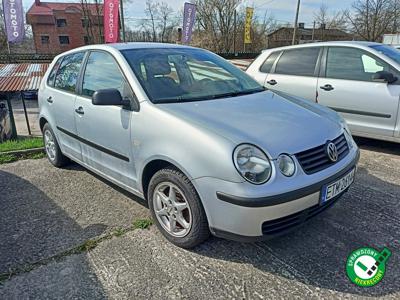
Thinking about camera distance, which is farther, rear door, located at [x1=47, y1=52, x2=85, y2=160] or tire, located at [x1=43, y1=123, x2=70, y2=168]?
tire, located at [x1=43, y1=123, x2=70, y2=168]

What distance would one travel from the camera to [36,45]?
156 ft

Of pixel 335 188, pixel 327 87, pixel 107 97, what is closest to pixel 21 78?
pixel 107 97

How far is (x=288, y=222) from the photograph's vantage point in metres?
2.21

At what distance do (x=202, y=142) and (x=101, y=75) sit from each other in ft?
5.36

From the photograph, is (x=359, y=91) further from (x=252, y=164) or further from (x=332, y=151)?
(x=252, y=164)

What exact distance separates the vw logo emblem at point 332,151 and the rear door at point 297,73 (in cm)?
279

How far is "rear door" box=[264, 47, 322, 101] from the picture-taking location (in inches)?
204

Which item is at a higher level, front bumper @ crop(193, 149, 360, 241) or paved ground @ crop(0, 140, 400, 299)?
front bumper @ crop(193, 149, 360, 241)

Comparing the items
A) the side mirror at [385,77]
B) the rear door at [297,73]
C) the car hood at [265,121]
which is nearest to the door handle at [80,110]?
the car hood at [265,121]

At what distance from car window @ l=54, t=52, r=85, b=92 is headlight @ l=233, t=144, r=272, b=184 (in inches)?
92.2

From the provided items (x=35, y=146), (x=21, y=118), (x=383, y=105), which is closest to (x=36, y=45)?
(x=21, y=118)

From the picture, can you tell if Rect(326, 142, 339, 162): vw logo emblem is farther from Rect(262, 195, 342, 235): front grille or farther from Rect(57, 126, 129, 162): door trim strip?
Rect(57, 126, 129, 162): door trim strip

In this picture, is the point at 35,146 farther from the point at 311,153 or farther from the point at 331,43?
the point at 331,43

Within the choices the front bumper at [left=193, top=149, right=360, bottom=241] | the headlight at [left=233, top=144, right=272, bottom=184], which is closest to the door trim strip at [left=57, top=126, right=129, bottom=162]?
the front bumper at [left=193, top=149, right=360, bottom=241]
